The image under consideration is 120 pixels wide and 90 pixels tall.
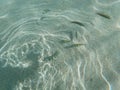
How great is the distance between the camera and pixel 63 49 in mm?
3379

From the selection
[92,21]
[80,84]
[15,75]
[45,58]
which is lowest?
[80,84]

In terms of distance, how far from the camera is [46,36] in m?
3.54

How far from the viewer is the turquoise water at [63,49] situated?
3102 mm

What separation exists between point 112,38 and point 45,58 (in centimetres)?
127

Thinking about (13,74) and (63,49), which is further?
(63,49)

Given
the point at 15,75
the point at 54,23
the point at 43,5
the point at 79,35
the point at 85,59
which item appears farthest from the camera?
the point at 43,5

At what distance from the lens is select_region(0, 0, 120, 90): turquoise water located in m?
3.10

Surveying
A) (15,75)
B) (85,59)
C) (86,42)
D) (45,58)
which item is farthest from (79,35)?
(15,75)

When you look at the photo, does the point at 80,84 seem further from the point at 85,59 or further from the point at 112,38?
the point at 112,38

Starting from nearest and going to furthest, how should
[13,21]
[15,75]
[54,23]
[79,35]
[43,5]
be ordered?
[15,75] → [79,35] → [54,23] → [13,21] → [43,5]

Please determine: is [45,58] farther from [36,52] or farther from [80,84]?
[80,84]

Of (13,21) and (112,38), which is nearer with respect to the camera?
(112,38)

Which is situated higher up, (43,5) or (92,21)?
(43,5)

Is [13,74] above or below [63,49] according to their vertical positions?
below
